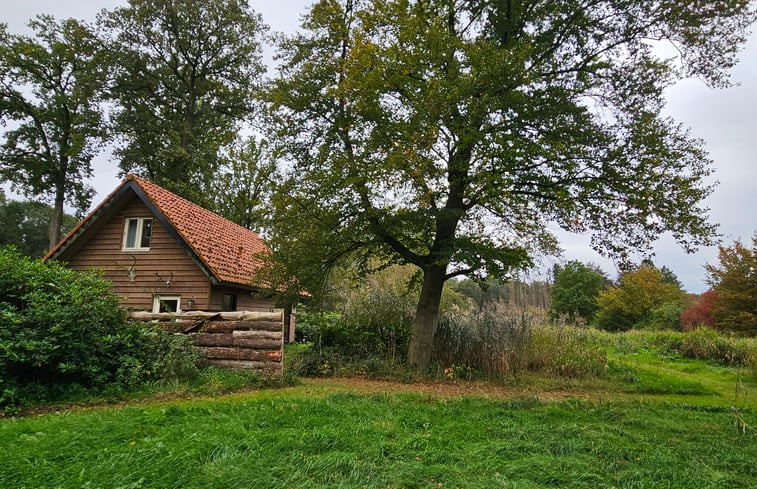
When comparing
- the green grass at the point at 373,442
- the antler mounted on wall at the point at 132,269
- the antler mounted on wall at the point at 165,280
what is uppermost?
the antler mounted on wall at the point at 132,269

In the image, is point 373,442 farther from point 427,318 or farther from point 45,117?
point 45,117

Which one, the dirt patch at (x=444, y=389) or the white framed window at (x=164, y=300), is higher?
the white framed window at (x=164, y=300)

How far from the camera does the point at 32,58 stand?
23.1m

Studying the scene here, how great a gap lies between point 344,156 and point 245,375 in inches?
188

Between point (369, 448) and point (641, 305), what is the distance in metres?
27.7

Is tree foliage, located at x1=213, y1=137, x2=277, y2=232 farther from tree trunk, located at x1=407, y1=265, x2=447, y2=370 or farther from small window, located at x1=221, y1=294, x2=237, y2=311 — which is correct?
tree trunk, located at x1=407, y1=265, x2=447, y2=370

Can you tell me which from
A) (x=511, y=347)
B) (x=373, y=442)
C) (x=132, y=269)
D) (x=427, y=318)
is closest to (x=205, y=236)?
(x=132, y=269)

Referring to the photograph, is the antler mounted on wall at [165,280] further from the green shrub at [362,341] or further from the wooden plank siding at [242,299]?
the green shrub at [362,341]

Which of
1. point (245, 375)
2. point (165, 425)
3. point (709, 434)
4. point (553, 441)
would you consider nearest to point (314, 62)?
point (245, 375)

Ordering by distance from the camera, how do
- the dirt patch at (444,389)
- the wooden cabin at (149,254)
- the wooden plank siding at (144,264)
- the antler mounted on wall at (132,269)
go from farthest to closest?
the antler mounted on wall at (132,269) < the wooden plank siding at (144,264) < the wooden cabin at (149,254) < the dirt patch at (444,389)

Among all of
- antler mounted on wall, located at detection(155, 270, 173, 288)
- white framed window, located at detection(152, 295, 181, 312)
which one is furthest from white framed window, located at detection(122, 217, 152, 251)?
white framed window, located at detection(152, 295, 181, 312)

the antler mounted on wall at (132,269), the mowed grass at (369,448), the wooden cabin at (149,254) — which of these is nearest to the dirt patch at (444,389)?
the mowed grass at (369,448)

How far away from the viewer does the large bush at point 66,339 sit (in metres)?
6.20

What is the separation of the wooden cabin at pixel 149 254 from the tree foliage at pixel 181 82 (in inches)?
262
